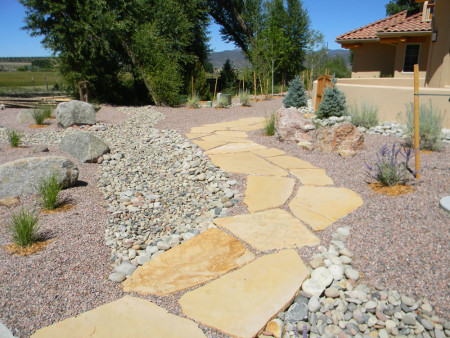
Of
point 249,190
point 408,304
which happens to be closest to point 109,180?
point 249,190

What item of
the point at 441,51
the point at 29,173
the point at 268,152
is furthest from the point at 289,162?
the point at 441,51

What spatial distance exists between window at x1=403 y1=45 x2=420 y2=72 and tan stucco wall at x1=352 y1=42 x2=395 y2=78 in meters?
2.30

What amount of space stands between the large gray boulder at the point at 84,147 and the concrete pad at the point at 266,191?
2.73 metres

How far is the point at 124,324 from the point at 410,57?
15396 millimetres

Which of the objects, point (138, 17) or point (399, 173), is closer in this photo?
point (399, 173)

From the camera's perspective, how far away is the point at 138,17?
13.9 m

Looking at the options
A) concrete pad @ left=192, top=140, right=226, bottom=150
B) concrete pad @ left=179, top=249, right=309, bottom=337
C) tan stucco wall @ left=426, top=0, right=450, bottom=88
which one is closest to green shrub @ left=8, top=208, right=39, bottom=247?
concrete pad @ left=179, top=249, right=309, bottom=337

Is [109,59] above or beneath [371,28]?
beneath

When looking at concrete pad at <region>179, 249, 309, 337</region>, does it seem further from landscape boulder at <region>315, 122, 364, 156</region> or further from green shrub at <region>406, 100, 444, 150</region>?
green shrub at <region>406, 100, 444, 150</region>

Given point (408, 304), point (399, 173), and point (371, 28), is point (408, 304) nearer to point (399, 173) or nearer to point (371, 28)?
point (399, 173)

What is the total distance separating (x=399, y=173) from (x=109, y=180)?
12.2 feet

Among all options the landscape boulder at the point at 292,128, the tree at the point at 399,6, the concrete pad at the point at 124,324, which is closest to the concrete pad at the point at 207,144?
the landscape boulder at the point at 292,128

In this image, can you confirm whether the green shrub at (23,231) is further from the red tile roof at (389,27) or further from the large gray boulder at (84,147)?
the red tile roof at (389,27)

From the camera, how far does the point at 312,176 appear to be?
446 cm
